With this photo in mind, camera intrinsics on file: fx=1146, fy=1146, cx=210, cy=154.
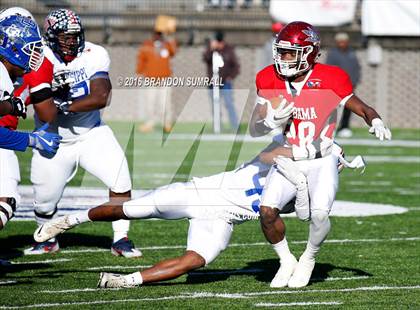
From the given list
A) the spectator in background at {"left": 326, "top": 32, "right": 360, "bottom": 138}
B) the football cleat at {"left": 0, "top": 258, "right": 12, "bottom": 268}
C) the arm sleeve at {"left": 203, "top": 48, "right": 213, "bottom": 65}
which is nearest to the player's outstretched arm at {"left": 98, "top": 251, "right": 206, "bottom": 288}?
the football cleat at {"left": 0, "top": 258, "right": 12, "bottom": 268}

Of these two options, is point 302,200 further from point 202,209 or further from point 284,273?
point 202,209

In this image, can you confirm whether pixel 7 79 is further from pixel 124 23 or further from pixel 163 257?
pixel 124 23

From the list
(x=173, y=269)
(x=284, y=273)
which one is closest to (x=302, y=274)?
(x=284, y=273)

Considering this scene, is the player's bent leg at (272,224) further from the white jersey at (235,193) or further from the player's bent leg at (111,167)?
the player's bent leg at (111,167)

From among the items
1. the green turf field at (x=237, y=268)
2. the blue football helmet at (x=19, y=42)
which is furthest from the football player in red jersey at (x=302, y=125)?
the blue football helmet at (x=19, y=42)

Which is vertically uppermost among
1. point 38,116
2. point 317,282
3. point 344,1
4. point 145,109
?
point 38,116

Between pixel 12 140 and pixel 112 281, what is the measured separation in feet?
3.44

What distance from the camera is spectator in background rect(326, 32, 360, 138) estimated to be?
20.7 meters

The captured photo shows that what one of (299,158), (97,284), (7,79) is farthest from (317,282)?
(7,79)

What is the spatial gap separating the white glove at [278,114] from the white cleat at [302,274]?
34.6 inches

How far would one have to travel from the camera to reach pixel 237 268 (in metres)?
7.96

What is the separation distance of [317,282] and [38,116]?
7.74ft

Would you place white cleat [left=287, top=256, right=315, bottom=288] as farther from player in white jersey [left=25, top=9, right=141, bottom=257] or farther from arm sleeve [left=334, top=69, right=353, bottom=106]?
player in white jersey [left=25, top=9, right=141, bottom=257]

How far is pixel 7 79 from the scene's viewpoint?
6930 mm
